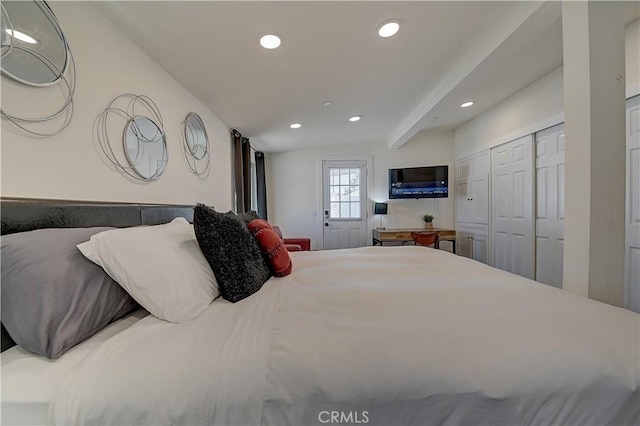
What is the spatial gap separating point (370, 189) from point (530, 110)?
2582mm

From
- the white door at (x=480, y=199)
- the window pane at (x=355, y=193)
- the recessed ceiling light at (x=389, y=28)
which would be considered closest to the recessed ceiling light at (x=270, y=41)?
the recessed ceiling light at (x=389, y=28)

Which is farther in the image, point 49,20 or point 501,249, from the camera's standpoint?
point 501,249

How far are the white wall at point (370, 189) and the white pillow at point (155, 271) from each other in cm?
393

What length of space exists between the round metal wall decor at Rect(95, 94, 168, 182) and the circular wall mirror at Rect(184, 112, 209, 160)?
1.20 ft

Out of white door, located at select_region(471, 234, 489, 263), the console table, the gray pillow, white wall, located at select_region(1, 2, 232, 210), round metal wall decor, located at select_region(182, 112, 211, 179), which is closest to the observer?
the gray pillow

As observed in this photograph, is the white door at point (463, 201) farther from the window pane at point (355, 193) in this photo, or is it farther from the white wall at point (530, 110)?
the window pane at point (355, 193)

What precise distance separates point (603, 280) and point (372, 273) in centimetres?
112

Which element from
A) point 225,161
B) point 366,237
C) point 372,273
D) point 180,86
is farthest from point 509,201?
point 180,86

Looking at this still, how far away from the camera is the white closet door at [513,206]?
9.96 ft

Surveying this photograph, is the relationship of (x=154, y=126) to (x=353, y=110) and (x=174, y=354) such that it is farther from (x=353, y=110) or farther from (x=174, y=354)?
(x=353, y=110)

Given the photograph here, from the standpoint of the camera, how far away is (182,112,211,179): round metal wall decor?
2.25 metres

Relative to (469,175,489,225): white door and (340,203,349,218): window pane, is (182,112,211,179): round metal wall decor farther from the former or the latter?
(469,175,489,225): white door

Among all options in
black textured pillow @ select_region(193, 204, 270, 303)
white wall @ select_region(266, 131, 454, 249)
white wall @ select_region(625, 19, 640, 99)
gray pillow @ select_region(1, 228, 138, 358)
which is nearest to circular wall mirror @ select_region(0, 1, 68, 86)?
gray pillow @ select_region(1, 228, 138, 358)

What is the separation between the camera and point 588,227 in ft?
4.03
